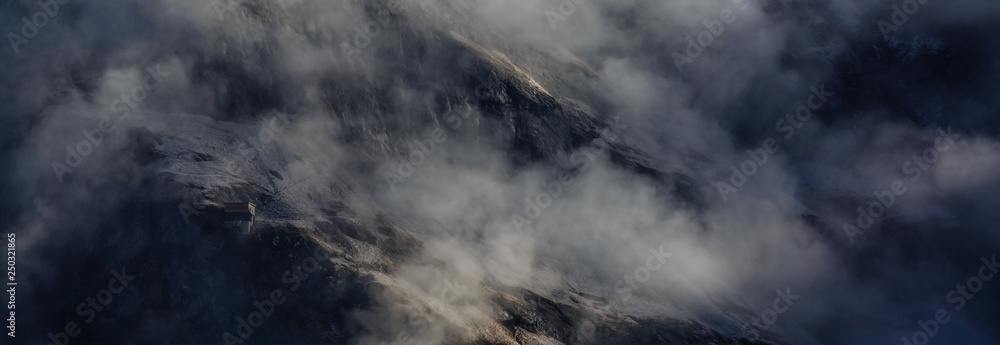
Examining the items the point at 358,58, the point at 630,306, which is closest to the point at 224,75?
the point at 358,58

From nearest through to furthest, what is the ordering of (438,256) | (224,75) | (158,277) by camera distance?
(158,277) < (438,256) < (224,75)

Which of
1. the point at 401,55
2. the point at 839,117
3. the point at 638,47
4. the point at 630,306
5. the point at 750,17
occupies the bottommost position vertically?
the point at 630,306

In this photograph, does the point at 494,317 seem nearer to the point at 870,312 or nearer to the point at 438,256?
the point at 438,256

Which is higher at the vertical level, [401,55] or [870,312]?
[870,312]

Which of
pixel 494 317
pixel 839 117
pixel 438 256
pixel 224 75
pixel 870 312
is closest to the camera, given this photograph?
pixel 494 317

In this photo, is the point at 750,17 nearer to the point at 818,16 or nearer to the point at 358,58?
the point at 818,16

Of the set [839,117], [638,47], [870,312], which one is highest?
[839,117]

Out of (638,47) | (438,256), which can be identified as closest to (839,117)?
(638,47)

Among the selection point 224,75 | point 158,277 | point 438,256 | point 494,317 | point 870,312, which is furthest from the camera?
point 870,312

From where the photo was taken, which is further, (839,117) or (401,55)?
(839,117)
